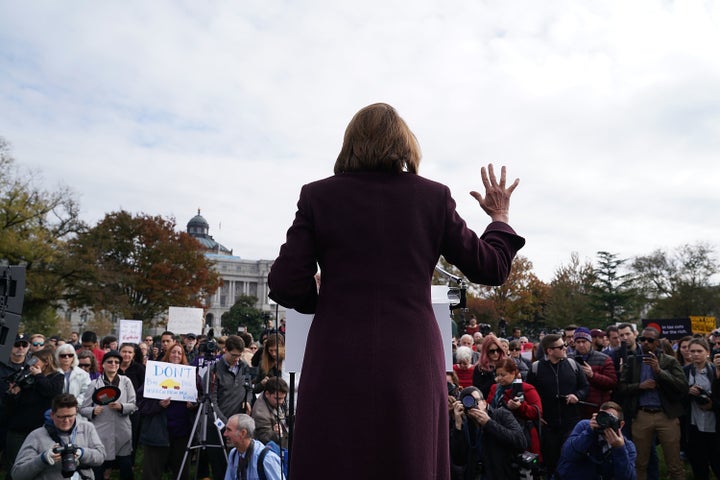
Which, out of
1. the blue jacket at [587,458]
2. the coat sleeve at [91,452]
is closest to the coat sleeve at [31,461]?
the coat sleeve at [91,452]

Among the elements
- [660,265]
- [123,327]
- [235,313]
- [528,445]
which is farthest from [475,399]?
[235,313]

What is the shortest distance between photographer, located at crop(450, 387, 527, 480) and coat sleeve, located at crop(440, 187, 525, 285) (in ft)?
15.8

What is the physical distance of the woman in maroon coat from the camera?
211cm

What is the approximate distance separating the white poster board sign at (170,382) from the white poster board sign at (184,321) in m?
12.6

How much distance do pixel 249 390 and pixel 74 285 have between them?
36537mm

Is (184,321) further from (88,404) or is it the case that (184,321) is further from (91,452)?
(91,452)

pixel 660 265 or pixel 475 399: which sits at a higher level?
pixel 660 265

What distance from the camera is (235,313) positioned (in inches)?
3130

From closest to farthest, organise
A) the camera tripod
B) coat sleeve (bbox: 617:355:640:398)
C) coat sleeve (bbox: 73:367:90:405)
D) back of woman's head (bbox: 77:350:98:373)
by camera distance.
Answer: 1. the camera tripod
2. coat sleeve (bbox: 617:355:640:398)
3. coat sleeve (bbox: 73:367:90:405)
4. back of woman's head (bbox: 77:350:98:373)

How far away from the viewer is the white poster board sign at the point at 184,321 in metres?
21.5

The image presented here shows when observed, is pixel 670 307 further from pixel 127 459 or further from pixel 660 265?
pixel 127 459

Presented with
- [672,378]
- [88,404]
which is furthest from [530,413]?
[88,404]

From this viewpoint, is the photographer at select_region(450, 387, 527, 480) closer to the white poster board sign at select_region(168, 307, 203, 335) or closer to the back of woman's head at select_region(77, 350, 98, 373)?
the back of woman's head at select_region(77, 350, 98, 373)

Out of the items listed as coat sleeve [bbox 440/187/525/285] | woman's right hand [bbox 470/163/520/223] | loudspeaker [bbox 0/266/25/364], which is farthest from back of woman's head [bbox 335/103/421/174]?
loudspeaker [bbox 0/266/25/364]
